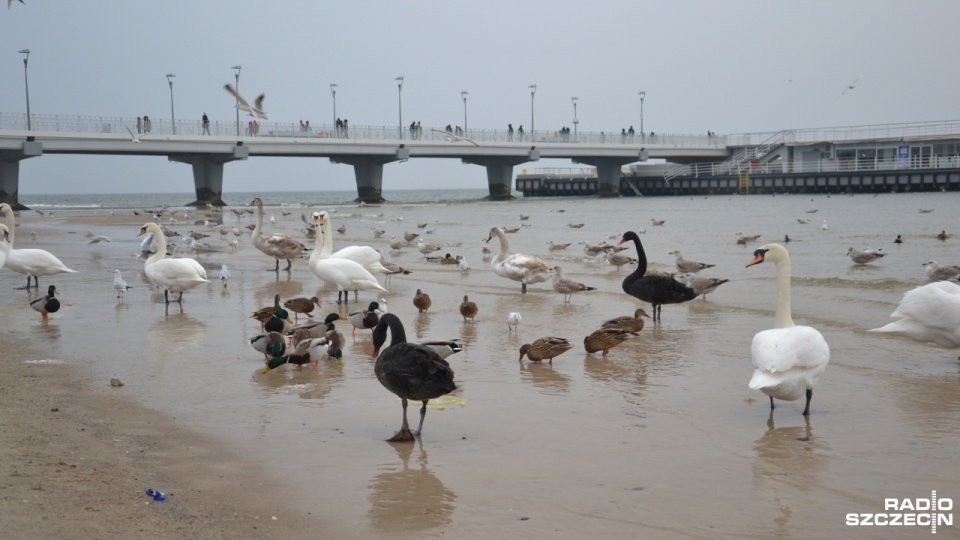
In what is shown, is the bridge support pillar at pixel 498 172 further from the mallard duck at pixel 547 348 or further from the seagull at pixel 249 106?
the mallard duck at pixel 547 348

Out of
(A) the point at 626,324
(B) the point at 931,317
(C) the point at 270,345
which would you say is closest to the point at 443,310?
(A) the point at 626,324

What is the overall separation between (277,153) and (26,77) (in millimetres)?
17396

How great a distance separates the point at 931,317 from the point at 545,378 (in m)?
3.61

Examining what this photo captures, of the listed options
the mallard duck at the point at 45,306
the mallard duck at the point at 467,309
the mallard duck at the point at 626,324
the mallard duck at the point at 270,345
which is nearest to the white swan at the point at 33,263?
the mallard duck at the point at 45,306

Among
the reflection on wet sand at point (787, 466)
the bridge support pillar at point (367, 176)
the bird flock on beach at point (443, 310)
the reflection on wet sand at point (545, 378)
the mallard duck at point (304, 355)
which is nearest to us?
the reflection on wet sand at point (787, 466)

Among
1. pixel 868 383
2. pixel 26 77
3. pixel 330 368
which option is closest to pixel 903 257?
pixel 868 383

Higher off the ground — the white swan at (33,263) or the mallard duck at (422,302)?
the white swan at (33,263)

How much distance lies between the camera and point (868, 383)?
8.55 meters

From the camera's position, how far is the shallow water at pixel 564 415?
17.2 feet

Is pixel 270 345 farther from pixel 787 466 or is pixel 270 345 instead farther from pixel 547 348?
pixel 787 466

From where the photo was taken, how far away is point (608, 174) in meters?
86.0

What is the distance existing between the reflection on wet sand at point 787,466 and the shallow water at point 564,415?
18 mm

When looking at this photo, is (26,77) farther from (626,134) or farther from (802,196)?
(802,196)

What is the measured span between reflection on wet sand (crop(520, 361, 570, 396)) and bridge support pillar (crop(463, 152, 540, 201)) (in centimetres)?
7047
